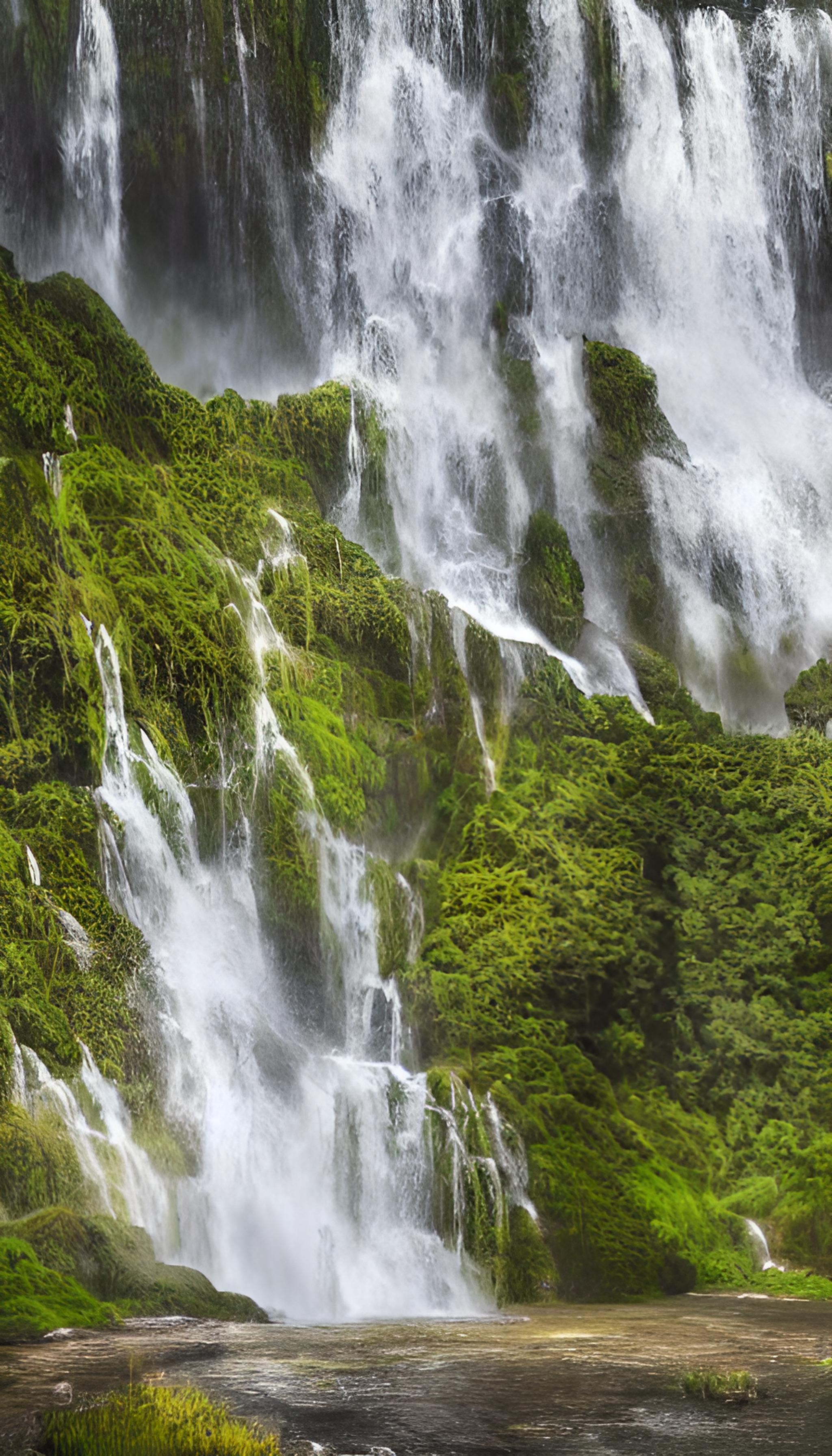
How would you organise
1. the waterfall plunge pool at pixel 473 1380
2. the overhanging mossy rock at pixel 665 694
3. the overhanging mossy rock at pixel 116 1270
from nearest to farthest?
the waterfall plunge pool at pixel 473 1380 → the overhanging mossy rock at pixel 116 1270 → the overhanging mossy rock at pixel 665 694

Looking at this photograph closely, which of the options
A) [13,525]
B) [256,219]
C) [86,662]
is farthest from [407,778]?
[256,219]

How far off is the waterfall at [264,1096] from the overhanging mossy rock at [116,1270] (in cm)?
81

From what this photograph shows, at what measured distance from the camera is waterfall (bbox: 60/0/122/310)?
17.5 metres

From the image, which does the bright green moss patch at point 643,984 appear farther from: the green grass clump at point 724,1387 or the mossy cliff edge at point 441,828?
the green grass clump at point 724,1387

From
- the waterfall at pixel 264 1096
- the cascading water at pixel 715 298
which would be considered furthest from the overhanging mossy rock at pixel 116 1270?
the cascading water at pixel 715 298

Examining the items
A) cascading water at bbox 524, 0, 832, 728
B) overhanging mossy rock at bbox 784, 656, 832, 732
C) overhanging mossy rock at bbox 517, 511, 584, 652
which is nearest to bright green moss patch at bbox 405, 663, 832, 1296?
overhanging mossy rock at bbox 517, 511, 584, 652

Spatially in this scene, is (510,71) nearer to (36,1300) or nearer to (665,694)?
(665,694)

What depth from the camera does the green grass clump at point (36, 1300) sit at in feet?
31.3

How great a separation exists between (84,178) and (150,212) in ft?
2.96

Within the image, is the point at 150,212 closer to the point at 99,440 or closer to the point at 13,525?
the point at 99,440

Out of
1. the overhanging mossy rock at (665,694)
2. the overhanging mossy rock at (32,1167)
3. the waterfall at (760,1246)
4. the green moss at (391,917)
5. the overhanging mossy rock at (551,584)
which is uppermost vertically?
the overhanging mossy rock at (551,584)

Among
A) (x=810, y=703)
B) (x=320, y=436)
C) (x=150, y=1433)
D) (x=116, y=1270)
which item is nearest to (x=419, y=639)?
(x=320, y=436)

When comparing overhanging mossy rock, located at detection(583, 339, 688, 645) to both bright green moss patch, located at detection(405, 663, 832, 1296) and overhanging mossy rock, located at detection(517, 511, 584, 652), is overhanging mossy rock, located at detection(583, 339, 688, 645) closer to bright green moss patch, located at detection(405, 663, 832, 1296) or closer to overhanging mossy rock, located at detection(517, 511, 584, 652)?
overhanging mossy rock, located at detection(517, 511, 584, 652)

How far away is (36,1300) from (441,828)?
749 centimetres
